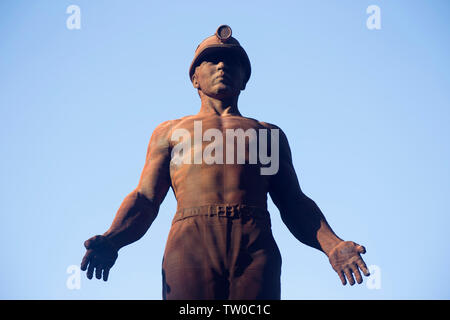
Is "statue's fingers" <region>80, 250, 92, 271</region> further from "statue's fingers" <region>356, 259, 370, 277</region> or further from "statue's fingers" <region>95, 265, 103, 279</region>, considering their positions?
"statue's fingers" <region>356, 259, 370, 277</region>

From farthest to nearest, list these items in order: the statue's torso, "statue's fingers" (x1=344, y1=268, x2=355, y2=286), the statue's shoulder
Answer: the statue's shoulder → the statue's torso → "statue's fingers" (x1=344, y1=268, x2=355, y2=286)

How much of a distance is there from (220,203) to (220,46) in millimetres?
3259

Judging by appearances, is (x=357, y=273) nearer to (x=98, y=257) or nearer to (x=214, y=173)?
(x=214, y=173)

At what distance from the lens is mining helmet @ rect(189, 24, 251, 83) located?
16.5 meters

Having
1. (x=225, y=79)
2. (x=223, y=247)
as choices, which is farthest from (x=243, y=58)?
(x=223, y=247)

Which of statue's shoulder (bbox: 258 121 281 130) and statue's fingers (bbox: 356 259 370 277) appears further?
statue's shoulder (bbox: 258 121 281 130)

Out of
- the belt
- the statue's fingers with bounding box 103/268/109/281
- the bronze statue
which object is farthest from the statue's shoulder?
the statue's fingers with bounding box 103/268/109/281

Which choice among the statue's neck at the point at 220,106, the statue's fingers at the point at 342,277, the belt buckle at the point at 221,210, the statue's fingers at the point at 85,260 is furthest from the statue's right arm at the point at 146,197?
the statue's fingers at the point at 342,277

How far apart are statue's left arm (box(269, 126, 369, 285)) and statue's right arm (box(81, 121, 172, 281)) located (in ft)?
6.25

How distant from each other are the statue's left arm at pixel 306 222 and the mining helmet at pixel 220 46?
1.45 meters

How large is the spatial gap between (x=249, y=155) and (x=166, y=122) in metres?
1.87

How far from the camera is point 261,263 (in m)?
14.3
